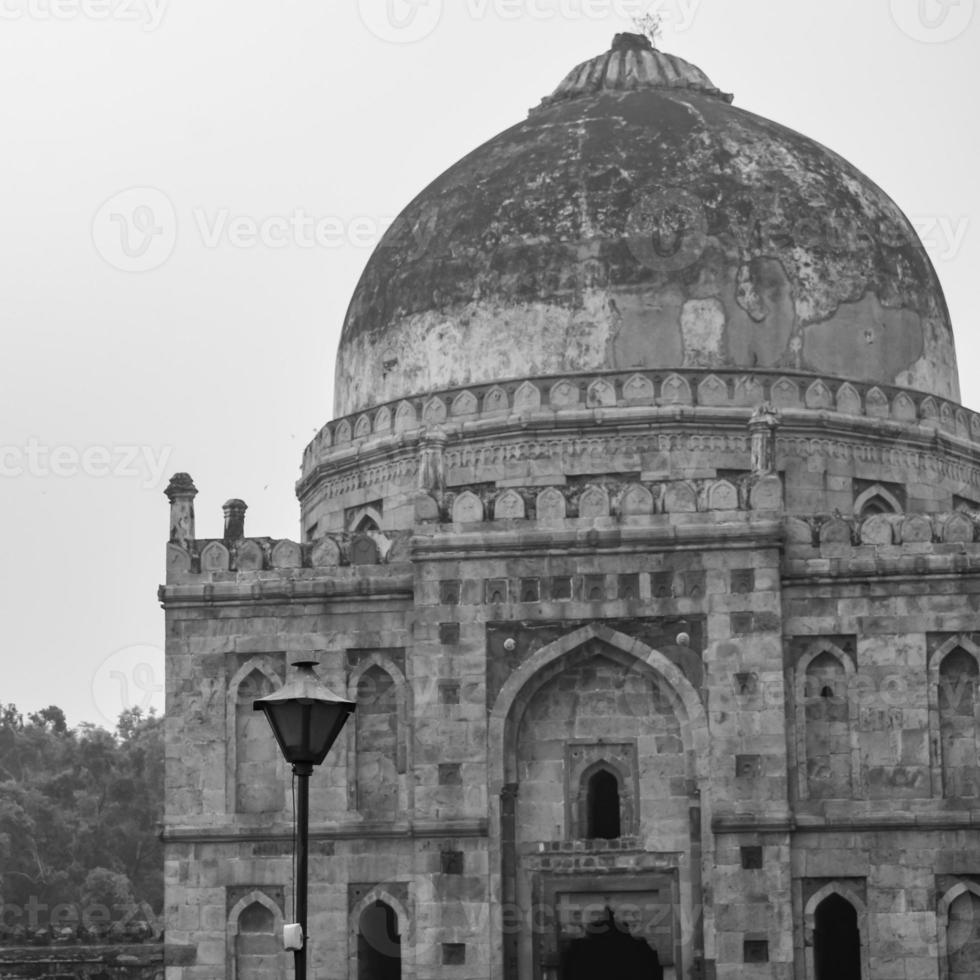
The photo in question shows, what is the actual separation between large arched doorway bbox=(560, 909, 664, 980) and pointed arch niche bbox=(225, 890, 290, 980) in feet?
10.3

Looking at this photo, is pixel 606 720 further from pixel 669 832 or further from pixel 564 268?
pixel 564 268

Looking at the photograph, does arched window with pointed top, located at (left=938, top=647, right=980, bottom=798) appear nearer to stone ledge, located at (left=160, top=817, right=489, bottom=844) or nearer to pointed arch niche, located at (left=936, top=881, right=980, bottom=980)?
pointed arch niche, located at (left=936, top=881, right=980, bottom=980)

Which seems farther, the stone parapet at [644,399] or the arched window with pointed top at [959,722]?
the stone parapet at [644,399]

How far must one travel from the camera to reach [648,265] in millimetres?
32906

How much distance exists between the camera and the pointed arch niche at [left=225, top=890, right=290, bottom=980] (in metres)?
29.7

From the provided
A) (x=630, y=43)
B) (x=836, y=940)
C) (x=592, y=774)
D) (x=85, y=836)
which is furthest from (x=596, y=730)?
(x=85, y=836)

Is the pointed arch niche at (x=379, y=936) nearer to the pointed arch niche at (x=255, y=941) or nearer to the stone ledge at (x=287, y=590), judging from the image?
the pointed arch niche at (x=255, y=941)

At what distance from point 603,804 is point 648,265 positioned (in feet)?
22.6

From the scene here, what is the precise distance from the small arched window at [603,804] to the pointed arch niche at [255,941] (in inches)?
138

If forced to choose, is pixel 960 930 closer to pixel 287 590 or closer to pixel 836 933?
pixel 836 933

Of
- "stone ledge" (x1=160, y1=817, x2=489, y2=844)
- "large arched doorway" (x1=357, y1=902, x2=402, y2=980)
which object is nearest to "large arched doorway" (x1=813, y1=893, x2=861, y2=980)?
"stone ledge" (x1=160, y1=817, x2=489, y2=844)

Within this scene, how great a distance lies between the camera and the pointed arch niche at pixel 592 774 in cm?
2908

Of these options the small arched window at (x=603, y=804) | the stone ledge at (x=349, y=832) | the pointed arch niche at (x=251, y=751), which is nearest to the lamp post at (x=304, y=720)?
the stone ledge at (x=349, y=832)

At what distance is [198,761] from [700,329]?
7857 mm
